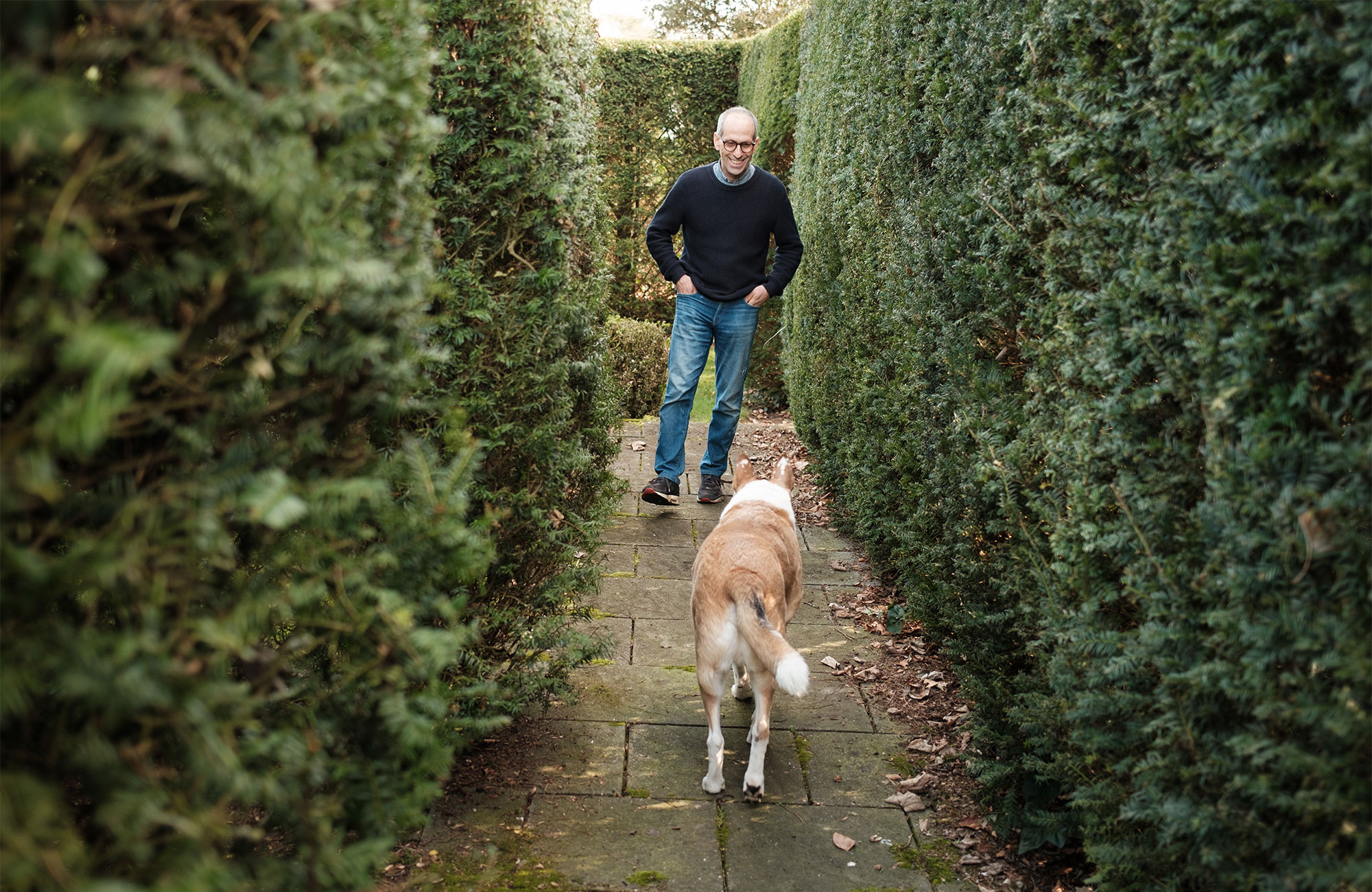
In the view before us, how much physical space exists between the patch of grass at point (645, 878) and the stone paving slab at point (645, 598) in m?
2.13

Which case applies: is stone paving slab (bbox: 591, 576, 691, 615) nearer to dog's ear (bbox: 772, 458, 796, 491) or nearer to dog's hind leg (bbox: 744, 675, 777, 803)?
dog's ear (bbox: 772, 458, 796, 491)

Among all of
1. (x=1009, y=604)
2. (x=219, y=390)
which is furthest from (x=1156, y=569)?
(x=219, y=390)

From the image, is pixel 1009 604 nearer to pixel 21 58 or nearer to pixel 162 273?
pixel 162 273

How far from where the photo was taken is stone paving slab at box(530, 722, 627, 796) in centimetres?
349

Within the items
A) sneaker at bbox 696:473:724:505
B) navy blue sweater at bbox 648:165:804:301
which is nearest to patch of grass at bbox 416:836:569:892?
sneaker at bbox 696:473:724:505

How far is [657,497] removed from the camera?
6785mm

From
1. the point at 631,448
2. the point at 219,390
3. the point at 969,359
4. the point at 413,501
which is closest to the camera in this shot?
the point at 219,390

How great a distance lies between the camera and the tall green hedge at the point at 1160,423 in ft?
5.59

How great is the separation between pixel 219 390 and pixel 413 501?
53 centimetres

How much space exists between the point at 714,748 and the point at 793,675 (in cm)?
62

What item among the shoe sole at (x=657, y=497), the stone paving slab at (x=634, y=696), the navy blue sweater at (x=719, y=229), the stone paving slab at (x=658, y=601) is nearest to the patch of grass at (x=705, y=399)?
Result: the shoe sole at (x=657, y=497)

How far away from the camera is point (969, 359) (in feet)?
12.2

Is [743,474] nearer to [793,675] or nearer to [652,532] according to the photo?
[652,532]

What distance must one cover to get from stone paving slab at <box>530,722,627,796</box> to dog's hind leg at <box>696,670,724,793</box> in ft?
1.16
